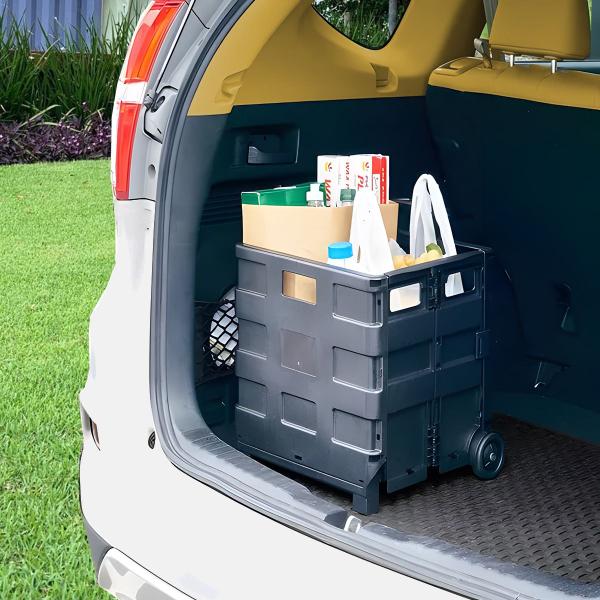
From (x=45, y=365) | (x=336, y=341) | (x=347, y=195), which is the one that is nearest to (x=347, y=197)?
(x=347, y=195)

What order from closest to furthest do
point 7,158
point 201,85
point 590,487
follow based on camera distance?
1. point 201,85
2. point 590,487
3. point 7,158

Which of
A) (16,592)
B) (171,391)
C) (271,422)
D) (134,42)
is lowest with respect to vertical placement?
(16,592)

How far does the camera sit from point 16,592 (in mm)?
2795

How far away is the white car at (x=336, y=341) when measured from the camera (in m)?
1.90

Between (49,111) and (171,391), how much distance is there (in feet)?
25.3

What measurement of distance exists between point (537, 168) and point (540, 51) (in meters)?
0.31

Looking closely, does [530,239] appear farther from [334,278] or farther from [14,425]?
[14,425]

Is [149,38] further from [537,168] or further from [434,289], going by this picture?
[537,168]

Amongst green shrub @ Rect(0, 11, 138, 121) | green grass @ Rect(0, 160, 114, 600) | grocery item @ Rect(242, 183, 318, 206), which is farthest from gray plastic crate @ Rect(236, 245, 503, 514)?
green shrub @ Rect(0, 11, 138, 121)

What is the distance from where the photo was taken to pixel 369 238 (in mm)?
2354

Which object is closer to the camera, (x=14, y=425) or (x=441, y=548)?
(x=441, y=548)

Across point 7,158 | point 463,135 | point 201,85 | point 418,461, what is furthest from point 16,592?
point 7,158

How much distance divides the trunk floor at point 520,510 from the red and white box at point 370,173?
696 mm

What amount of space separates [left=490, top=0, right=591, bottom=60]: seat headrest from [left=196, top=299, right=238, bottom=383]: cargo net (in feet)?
3.05
